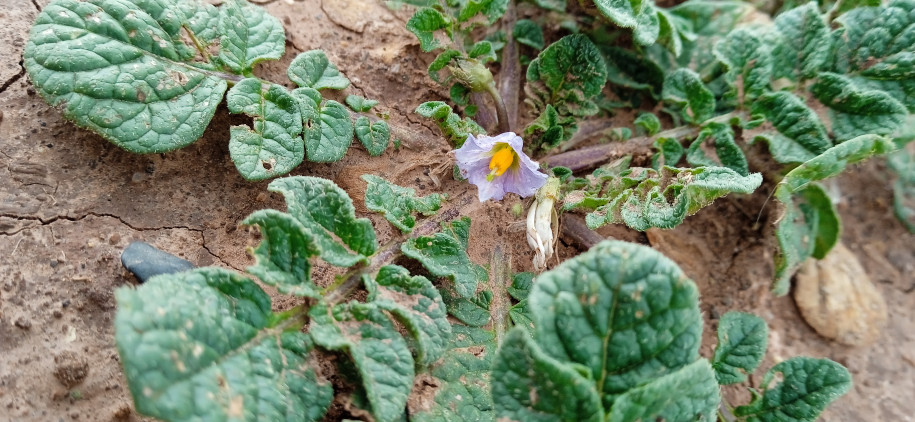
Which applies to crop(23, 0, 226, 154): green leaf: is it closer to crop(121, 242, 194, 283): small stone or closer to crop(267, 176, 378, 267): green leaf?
crop(121, 242, 194, 283): small stone

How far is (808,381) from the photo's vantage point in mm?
2090

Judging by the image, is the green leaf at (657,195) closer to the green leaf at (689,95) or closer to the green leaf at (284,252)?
the green leaf at (689,95)

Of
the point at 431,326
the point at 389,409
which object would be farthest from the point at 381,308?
the point at 389,409

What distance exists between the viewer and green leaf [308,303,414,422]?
1.53 meters

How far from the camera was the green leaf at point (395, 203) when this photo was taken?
202 cm

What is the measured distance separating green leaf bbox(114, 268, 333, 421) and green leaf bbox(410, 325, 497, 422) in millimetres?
327

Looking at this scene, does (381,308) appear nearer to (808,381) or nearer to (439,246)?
(439,246)

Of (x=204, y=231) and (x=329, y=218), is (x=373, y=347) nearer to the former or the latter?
(x=329, y=218)

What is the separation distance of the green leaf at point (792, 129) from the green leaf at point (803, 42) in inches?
6.8

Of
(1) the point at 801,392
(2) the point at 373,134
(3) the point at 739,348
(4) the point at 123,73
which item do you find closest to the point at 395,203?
(2) the point at 373,134

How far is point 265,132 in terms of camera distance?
81.7 inches

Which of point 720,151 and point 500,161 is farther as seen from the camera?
point 720,151

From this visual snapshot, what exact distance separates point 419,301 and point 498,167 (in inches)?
26.3

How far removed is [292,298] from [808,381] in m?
1.76
